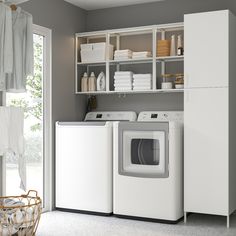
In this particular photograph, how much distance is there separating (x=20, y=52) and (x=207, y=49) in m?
1.84

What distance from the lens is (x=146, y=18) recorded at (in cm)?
544

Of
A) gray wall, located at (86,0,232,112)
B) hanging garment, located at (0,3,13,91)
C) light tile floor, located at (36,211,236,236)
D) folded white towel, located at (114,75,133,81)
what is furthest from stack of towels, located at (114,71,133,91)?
hanging garment, located at (0,3,13,91)

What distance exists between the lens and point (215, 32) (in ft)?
14.7

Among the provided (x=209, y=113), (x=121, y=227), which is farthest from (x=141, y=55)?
(x=121, y=227)

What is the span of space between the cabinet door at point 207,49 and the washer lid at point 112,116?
989 millimetres

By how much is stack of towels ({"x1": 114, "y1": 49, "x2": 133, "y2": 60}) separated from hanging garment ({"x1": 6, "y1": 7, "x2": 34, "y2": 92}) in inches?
53.7

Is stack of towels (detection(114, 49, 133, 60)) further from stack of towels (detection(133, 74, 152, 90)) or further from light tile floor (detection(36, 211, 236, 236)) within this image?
→ light tile floor (detection(36, 211, 236, 236))

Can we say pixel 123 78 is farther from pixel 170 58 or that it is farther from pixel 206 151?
pixel 206 151

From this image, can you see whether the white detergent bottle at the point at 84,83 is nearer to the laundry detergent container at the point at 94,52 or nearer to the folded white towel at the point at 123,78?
the laundry detergent container at the point at 94,52

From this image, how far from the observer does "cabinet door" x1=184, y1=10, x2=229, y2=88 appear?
4.44 metres

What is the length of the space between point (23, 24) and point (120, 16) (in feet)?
5.87

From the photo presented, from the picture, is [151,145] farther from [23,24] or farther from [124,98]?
[23,24]

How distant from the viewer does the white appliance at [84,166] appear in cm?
483

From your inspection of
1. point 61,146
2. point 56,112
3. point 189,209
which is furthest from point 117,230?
point 56,112
